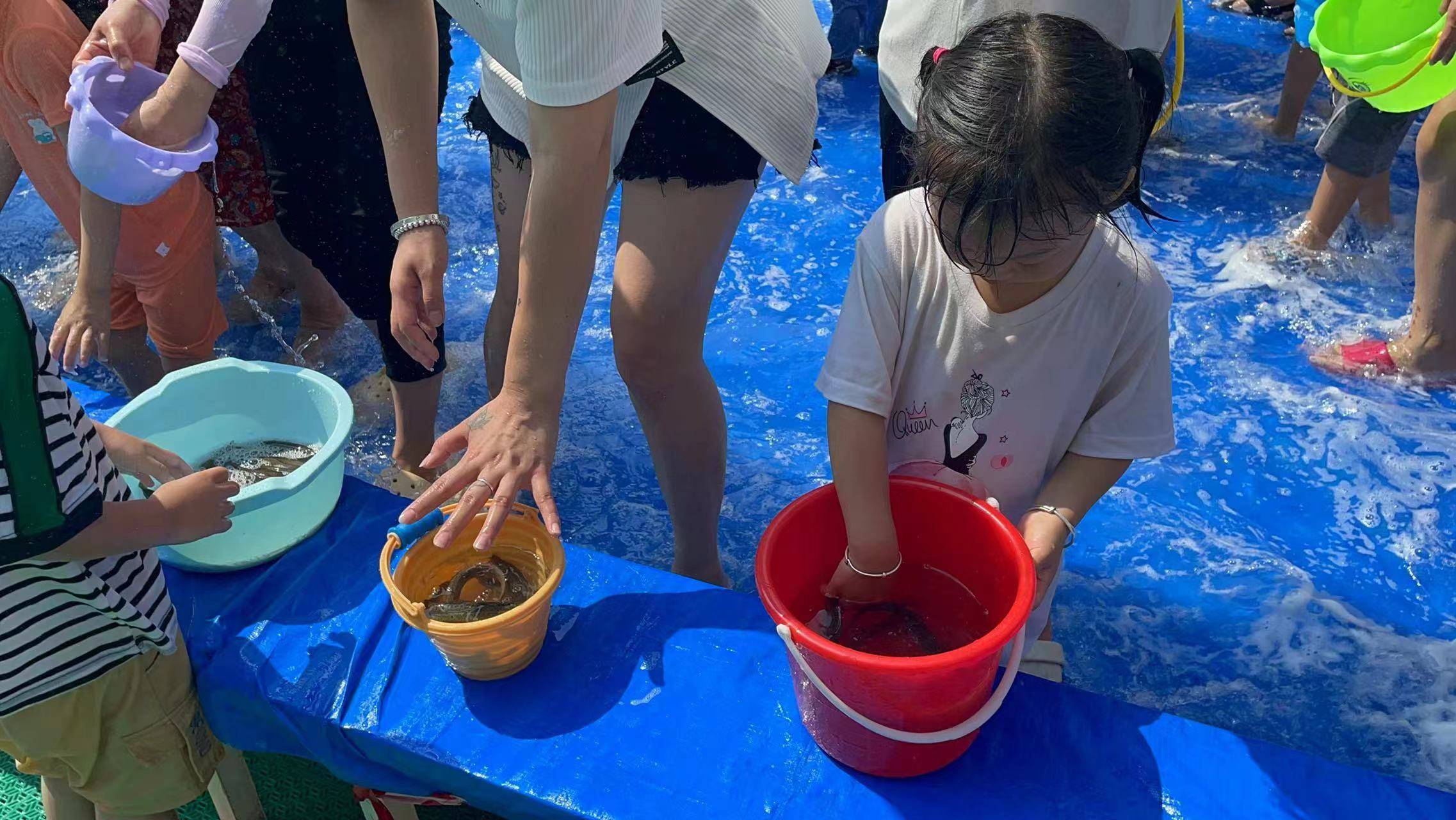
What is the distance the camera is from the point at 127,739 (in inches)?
74.6

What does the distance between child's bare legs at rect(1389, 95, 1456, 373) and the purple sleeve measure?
11.1ft

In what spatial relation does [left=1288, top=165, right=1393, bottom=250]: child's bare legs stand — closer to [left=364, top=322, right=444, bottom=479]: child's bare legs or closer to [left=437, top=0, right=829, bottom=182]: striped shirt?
[left=437, top=0, right=829, bottom=182]: striped shirt

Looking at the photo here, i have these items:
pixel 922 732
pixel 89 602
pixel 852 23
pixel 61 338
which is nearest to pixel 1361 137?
pixel 852 23

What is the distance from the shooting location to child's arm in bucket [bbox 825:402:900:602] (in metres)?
1.72

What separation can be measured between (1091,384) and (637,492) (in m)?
1.69

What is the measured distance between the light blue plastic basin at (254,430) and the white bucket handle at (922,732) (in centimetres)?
110

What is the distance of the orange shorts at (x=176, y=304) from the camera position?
2.91 metres

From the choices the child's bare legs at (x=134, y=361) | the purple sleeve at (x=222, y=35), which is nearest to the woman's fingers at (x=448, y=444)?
the purple sleeve at (x=222, y=35)

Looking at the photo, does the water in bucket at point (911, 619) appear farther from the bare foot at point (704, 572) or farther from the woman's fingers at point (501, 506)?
the bare foot at point (704, 572)

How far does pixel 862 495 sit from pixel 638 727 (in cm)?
58

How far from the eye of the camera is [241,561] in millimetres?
2104

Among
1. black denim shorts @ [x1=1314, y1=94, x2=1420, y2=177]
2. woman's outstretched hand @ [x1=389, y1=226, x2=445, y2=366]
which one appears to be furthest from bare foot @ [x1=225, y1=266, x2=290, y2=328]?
black denim shorts @ [x1=1314, y1=94, x2=1420, y2=177]

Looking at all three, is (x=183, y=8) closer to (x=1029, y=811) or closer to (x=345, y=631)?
(x=345, y=631)

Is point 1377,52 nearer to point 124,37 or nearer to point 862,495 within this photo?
point 862,495
